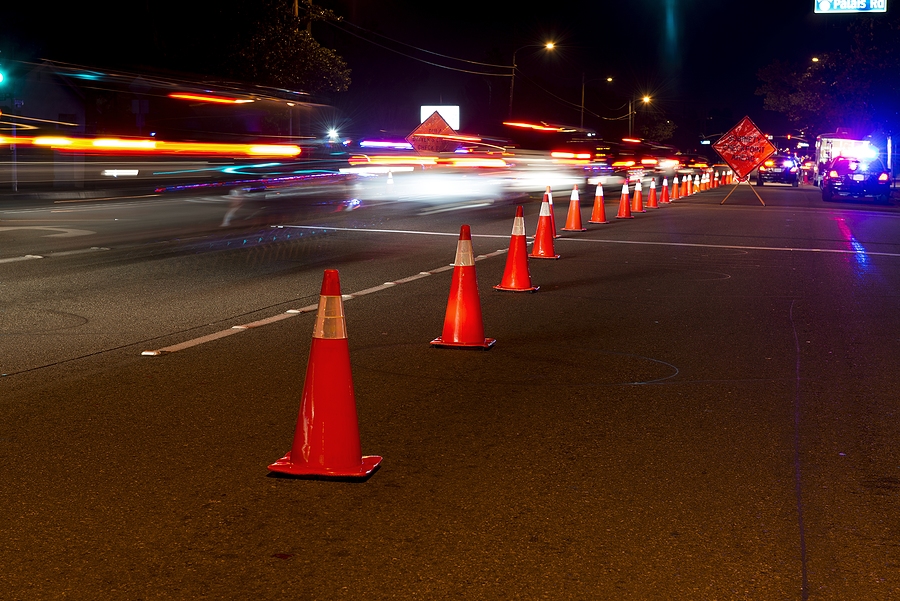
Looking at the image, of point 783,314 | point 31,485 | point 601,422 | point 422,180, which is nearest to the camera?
point 31,485

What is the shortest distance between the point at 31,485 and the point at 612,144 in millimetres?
39407

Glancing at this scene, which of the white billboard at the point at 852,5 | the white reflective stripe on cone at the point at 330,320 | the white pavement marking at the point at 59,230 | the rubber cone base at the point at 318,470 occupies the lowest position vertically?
the rubber cone base at the point at 318,470

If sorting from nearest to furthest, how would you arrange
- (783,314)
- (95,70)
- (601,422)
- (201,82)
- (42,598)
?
(42,598), (601,422), (783,314), (95,70), (201,82)

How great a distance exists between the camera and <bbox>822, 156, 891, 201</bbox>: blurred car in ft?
119

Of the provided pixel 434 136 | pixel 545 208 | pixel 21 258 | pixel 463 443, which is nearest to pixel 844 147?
pixel 434 136

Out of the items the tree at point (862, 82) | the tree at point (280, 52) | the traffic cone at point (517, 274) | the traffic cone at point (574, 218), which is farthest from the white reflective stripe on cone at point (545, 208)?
the tree at point (862, 82)

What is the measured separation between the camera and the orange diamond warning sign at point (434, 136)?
114ft

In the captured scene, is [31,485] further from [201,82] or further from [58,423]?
[201,82]

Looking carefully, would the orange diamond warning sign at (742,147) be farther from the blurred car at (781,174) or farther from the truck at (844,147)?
the blurred car at (781,174)

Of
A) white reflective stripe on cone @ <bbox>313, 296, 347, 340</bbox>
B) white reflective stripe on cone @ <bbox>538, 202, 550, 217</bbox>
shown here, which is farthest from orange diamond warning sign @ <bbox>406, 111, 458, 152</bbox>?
white reflective stripe on cone @ <bbox>313, 296, 347, 340</bbox>

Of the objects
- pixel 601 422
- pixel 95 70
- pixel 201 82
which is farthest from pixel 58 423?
pixel 201 82

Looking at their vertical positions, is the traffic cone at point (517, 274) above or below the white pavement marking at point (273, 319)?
above

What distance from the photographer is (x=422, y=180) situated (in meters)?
36.1

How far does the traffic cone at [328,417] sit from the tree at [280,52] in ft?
92.0
